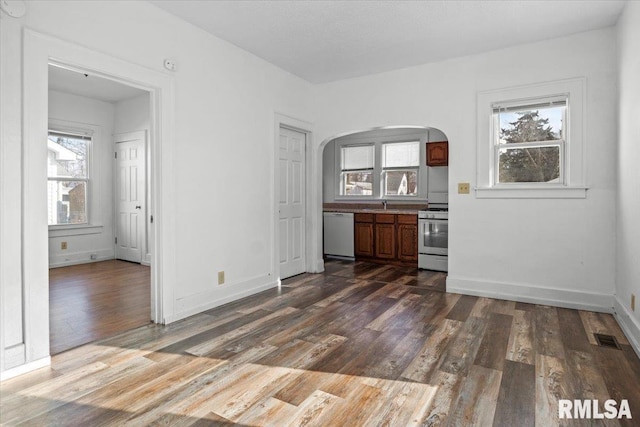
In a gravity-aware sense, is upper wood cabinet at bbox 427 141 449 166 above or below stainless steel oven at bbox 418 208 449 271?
above

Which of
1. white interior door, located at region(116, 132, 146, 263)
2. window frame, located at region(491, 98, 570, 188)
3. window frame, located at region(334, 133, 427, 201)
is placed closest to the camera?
window frame, located at region(491, 98, 570, 188)

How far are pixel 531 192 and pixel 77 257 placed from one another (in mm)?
6868

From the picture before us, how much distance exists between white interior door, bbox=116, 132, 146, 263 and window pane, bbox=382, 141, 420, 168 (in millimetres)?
4392

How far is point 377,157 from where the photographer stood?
23.7ft

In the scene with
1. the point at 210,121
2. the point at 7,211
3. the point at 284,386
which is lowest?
the point at 284,386

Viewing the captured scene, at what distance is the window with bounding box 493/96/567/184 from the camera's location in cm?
399

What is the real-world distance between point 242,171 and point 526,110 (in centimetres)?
328

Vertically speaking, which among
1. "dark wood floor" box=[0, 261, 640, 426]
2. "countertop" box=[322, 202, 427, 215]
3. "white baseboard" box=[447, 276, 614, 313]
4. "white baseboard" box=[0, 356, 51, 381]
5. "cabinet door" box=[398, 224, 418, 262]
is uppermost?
"countertop" box=[322, 202, 427, 215]

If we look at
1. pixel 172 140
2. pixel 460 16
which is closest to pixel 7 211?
pixel 172 140

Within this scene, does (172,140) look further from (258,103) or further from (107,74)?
(258,103)

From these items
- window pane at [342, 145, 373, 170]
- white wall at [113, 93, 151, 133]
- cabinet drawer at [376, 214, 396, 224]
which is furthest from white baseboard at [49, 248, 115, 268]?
cabinet drawer at [376, 214, 396, 224]

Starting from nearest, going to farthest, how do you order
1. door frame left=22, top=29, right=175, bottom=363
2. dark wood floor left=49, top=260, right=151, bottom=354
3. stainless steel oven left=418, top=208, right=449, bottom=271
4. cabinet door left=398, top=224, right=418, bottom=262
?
door frame left=22, top=29, right=175, bottom=363 → dark wood floor left=49, top=260, right=151, bottom=354 → stainless steel oven left=418, top=208, right=449, bottom=271 → cabinet door left=398, top=224, right=418, bottom=262

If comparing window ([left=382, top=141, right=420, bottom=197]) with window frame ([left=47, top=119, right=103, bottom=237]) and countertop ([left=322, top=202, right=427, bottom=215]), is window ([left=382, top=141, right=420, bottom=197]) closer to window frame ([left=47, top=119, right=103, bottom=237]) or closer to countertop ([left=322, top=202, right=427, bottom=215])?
countertop ([left=322, top=202, right=427, bottom=215])

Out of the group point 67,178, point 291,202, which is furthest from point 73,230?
point 291,202
